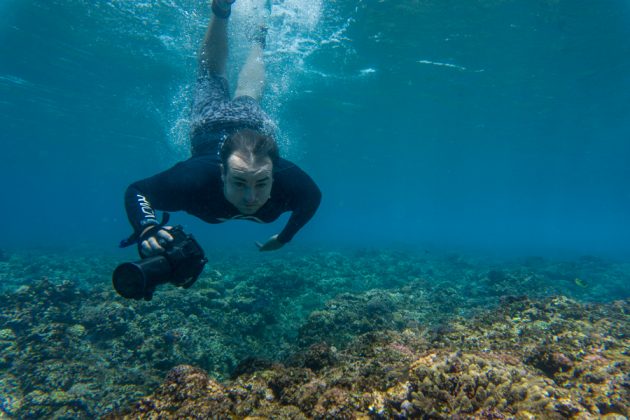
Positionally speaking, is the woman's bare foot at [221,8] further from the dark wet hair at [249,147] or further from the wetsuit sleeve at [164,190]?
the wetsuit sleeve at [164,190]

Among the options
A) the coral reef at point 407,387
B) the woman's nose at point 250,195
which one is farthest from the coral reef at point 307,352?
the woman's nose at point 250,195

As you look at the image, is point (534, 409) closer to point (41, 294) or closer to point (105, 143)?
point (41, 294)

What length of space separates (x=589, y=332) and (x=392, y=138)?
28.3 m

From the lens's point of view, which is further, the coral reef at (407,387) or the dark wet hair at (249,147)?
the dark wet hair at (249,147)

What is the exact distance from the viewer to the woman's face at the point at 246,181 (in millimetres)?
3443

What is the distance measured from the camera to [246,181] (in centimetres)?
349

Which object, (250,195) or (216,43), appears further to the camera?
(216,43)

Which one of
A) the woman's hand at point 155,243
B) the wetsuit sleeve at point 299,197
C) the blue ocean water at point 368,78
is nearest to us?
the woman's hand at point 155,243

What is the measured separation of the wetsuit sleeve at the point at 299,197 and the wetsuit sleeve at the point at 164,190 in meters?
1.19

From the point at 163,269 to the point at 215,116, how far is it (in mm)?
4201

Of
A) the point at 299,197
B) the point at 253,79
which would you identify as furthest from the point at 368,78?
the point at 299,197

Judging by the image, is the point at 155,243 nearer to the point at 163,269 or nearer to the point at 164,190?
the point at 163,269

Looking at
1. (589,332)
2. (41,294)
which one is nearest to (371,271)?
(589,332)

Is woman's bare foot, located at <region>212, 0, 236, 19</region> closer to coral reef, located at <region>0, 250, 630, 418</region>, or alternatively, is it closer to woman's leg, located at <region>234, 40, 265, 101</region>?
woman's leg, located at <region>234, 40, 265, 101</region>
